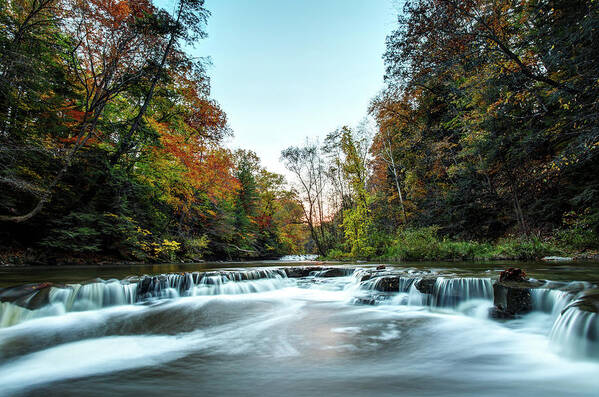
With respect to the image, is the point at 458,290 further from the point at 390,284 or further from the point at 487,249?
the point at 487,249

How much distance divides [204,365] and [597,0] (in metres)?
9.51

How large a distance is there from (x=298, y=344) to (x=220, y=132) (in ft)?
44.5

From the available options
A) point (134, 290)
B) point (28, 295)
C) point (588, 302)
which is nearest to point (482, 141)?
point (588, 302)

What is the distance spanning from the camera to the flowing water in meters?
2.09

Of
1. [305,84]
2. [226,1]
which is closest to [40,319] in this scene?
[226,1]

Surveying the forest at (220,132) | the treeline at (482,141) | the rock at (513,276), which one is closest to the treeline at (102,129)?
the forest at (220,132)

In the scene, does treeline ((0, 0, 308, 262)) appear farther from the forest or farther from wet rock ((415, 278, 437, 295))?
wet rock ((415, 278, 437, 295))

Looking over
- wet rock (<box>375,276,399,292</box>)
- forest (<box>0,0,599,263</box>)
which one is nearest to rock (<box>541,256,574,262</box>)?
forest (<box>0,0,599,263</box>)

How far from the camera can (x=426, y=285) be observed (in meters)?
5.26

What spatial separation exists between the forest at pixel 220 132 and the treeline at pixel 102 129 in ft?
0.25

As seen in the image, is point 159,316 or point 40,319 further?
point 159,316

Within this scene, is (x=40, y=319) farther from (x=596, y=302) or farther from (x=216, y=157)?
(x=216, y=157)

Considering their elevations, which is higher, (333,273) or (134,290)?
(134,290)

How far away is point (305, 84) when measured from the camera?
2864cm
